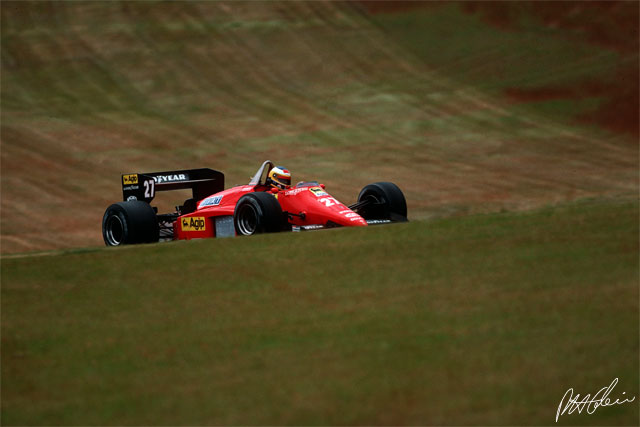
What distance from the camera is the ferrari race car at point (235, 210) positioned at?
13227mm

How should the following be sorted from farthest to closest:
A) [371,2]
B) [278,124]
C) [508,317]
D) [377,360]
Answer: [371,2], [278,124], [508,317], [377,360]

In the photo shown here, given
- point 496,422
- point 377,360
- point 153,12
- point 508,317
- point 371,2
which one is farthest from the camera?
point 371,2

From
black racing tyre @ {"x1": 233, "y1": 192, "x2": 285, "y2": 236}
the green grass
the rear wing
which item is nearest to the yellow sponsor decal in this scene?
black racing tyre @ {"x1": 233, "y1": 192, "x2": 285, "y2": 236}

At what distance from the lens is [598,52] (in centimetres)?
3681

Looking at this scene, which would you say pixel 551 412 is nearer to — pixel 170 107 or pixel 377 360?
pixel 377 360

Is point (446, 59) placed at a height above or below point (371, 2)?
below

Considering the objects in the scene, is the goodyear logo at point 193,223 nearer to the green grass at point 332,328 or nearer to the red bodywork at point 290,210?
the red bodywork at point 290,210

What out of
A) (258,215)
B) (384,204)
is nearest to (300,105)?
(384,204)

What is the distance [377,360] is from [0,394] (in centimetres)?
272

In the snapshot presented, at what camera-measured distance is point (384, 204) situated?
14.8 meters

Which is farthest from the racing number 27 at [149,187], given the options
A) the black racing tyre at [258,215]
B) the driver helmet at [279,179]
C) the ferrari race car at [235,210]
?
the black racing tyre at [258,215]

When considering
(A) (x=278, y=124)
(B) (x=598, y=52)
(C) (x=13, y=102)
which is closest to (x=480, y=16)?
(B) (x=598, y=52)

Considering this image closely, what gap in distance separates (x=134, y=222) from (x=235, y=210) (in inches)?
69.0
